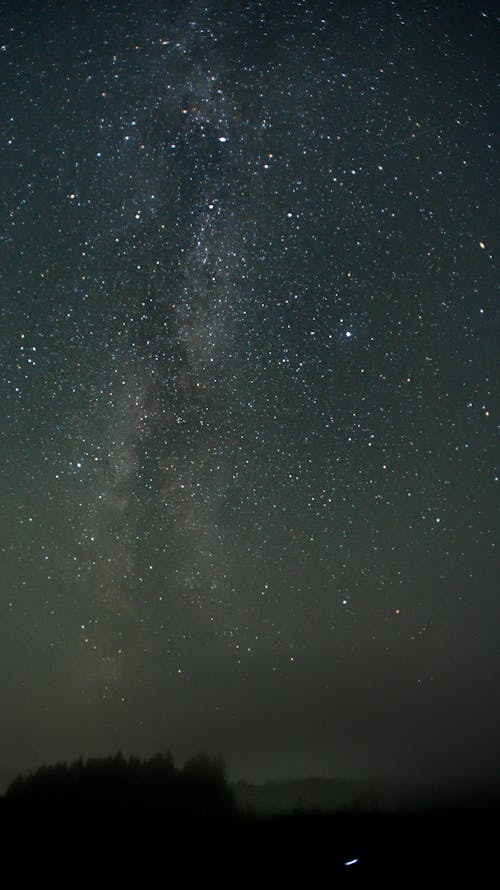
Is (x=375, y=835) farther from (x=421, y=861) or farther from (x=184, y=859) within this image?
(x=184, y=859)

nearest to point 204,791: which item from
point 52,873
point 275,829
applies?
point 52,873

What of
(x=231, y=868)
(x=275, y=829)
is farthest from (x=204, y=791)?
(x=275, y=829)

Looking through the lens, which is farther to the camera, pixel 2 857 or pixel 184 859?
pixel 184 859

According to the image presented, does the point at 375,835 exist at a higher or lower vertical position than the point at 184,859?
lower

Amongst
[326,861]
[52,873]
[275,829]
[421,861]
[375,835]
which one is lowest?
[375,835]

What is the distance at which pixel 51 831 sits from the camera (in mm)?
49656

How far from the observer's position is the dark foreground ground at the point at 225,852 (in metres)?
37.1

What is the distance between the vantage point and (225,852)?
1998 inches

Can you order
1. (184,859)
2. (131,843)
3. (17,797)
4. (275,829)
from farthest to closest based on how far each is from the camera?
(275,829) → (131,843) → (17,797) → (184,859)

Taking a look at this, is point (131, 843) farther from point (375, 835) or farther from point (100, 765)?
point (375, 835)

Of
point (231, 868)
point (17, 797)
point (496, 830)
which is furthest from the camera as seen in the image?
point (496, 830)

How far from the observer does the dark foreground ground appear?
3706 cm

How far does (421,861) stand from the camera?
5062 centimetres

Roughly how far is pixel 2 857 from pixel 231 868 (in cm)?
1622
